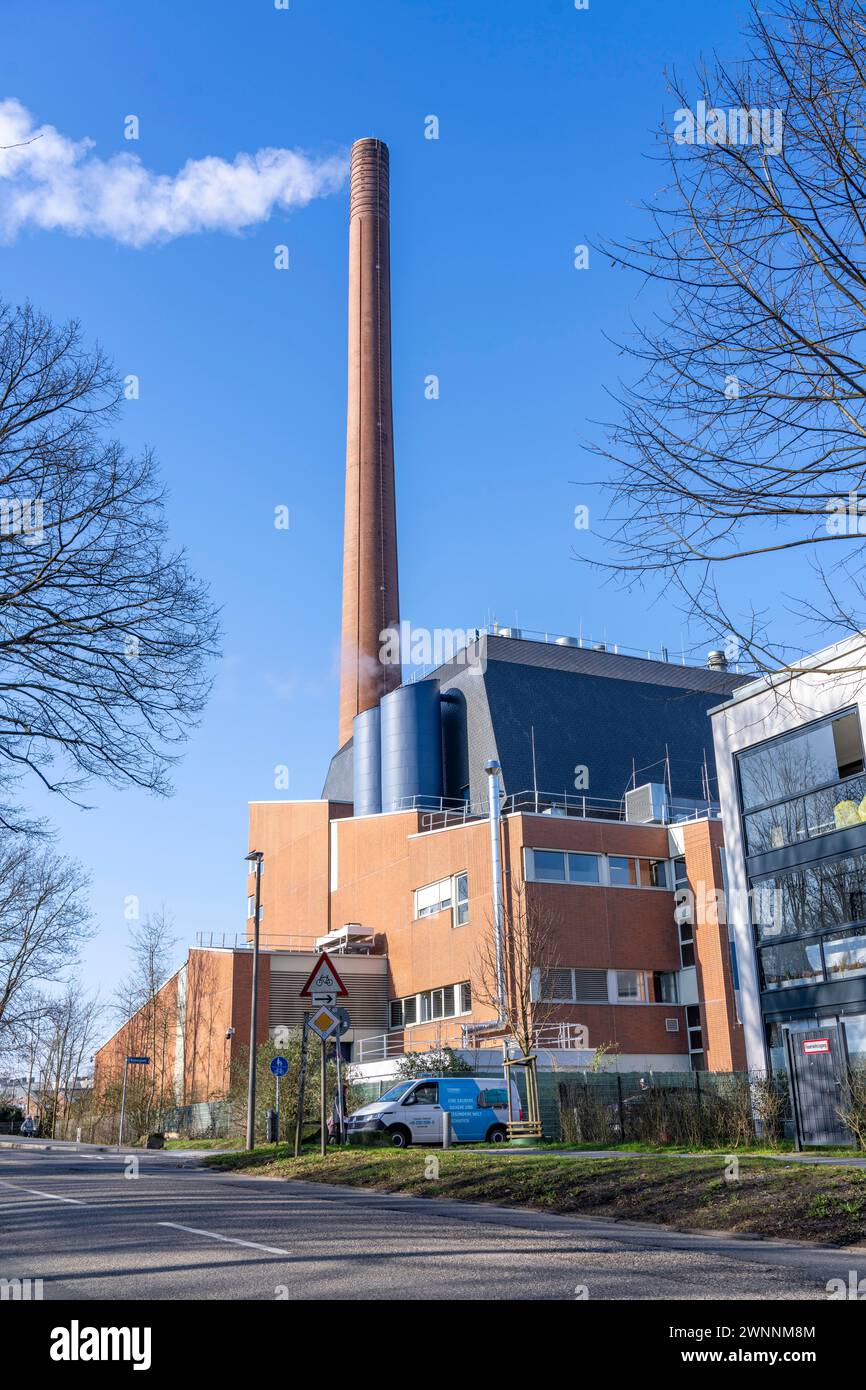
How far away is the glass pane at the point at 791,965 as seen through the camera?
25156mm

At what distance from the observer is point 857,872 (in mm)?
24156

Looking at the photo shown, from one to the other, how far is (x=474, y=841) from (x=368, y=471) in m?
25.4

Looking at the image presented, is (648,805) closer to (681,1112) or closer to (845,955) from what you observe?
(845,955)

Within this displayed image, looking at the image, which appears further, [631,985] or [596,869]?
[596,869]

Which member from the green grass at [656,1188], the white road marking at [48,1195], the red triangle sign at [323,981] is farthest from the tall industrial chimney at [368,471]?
the white road marking at [48,1195]

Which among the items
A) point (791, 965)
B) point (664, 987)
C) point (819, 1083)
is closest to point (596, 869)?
point (664, 987)

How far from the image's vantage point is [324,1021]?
19469 mm

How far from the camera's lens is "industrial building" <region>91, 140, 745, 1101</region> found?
42875 millimetres

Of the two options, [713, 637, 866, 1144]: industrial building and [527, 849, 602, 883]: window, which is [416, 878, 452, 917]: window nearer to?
[527, 849, 602, 883]: window

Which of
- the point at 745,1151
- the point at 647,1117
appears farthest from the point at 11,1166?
the point at 745,1151

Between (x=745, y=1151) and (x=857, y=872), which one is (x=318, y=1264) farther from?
(x=857, y=872)

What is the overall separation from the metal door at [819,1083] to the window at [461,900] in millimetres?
27137

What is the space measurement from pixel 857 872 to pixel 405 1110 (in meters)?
11.6

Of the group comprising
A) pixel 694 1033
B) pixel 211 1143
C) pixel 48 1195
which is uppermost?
pixel 694 1033
